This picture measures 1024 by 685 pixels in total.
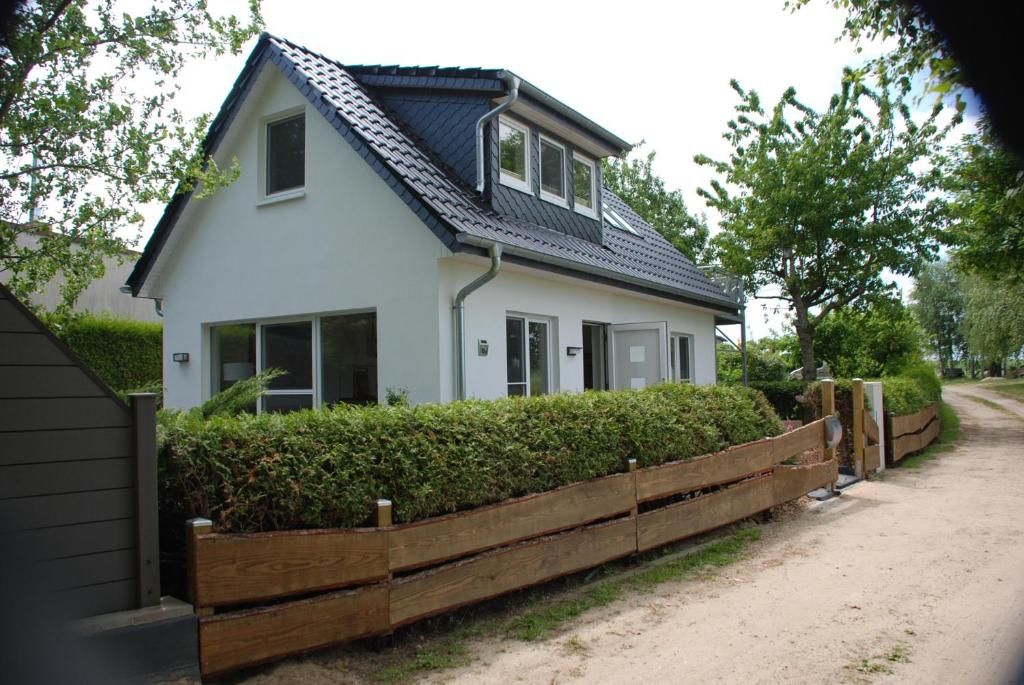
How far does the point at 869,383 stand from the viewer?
42.0 ft

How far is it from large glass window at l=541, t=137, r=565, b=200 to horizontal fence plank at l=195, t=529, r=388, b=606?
26.2ft

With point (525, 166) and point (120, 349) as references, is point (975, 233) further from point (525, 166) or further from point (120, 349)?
point (120, 349)

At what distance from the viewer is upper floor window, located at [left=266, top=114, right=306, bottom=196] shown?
34.2ft

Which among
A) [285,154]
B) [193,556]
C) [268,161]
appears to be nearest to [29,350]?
[193,556]

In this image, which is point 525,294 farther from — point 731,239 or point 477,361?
point 731,239

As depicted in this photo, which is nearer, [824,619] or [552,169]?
[824,619]

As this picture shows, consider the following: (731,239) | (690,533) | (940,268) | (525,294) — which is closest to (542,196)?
(525,294)

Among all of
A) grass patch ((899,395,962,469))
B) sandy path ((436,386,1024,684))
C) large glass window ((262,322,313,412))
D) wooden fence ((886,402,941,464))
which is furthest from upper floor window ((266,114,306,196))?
grass patch ((899,395,962,469))

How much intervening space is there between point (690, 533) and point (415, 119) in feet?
23.7

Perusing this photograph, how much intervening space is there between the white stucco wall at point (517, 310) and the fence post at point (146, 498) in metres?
4.93

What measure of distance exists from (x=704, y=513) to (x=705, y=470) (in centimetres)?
44

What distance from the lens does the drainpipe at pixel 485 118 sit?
9.83 metres

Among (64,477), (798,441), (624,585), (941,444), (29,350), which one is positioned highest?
(29,350)

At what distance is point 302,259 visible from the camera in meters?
10.0
